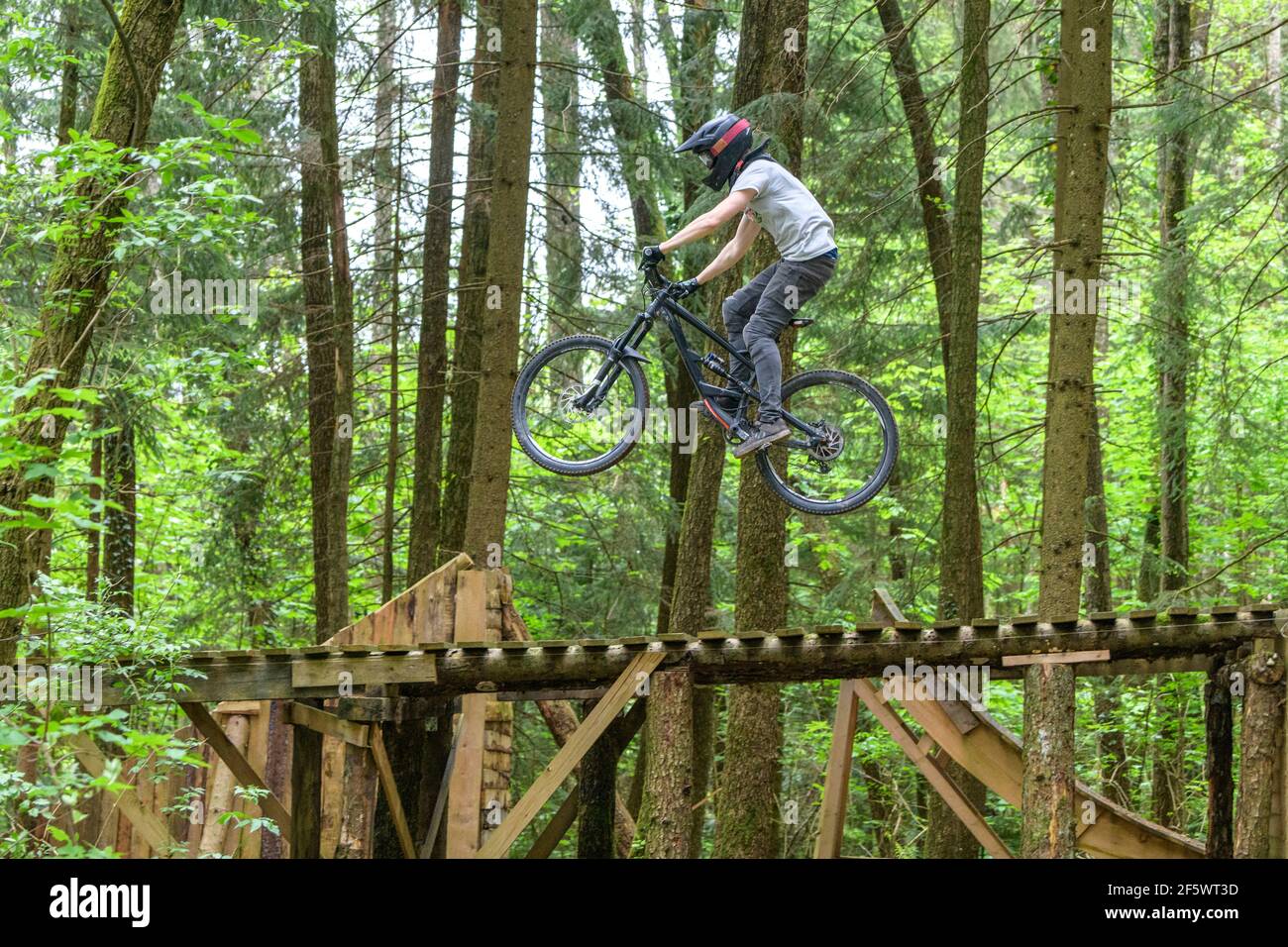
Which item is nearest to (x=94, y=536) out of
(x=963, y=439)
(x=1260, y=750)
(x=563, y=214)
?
(x=563, y=214)

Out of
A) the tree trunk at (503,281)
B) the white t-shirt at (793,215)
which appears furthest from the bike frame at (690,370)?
the tree trunk at (503,281)

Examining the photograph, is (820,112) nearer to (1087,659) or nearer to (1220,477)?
(1087,659)

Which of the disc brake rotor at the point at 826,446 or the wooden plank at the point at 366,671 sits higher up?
the disc brake rotor at the point at 826,446

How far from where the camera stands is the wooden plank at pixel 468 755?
8.27 metres

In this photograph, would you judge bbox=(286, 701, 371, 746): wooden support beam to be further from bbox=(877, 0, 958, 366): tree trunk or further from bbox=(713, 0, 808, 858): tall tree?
bbox=(877, 0, 958, 366): tree trunk

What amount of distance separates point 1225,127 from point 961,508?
4.27 meters

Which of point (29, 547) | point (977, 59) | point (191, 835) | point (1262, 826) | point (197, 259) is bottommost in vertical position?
point (191, 835)

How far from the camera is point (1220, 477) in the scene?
12.1m

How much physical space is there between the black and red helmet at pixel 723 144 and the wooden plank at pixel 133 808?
16.1 feet

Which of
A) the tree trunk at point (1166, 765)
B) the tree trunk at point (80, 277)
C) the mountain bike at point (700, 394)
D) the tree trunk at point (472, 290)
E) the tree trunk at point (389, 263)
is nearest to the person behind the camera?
the tree trunk at point (80, 277)

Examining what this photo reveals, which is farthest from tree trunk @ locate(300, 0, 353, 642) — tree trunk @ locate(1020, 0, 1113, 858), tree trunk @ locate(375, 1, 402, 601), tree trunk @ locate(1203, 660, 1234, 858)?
tree trunk @ locate(1203, 660, 1234, 858)

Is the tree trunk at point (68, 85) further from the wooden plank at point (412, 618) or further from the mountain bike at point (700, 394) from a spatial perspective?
the mountain bike at point (700, 394)

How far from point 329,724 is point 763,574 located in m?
3.24

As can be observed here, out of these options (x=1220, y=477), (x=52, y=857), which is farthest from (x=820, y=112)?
(x=52, y=857)
